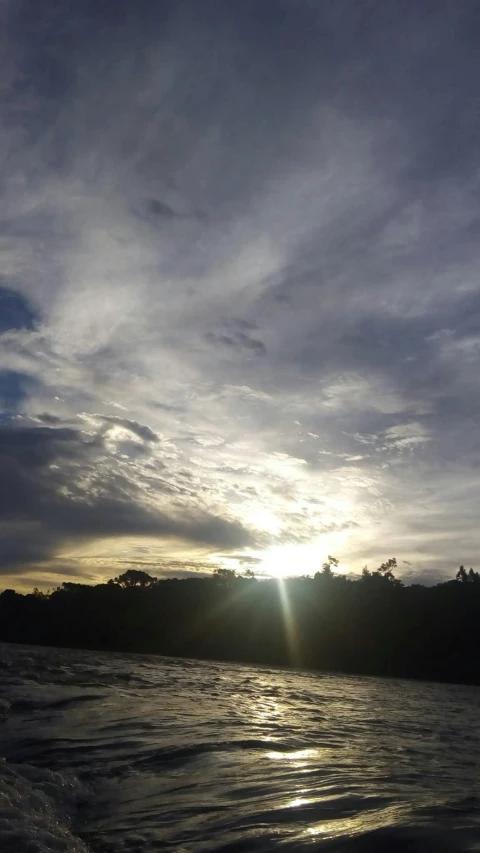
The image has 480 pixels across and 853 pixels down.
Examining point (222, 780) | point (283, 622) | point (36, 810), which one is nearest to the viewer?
point (36, 810)

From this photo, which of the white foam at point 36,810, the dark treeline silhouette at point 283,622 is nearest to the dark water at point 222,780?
the white foam at point 36,810

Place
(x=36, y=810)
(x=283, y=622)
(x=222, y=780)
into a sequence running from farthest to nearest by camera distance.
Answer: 1. (x=283, y=622)
2. (x=222, y=780)
3. (x=36, y=810)

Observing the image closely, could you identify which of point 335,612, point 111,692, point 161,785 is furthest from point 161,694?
point 335,612

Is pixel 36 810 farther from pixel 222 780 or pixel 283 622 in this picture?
pixel 283 622

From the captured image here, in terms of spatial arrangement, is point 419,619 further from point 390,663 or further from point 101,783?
point 101,783

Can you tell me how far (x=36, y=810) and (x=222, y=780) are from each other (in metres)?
3.74

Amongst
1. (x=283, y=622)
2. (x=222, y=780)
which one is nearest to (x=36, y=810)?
(x=222, y=780)

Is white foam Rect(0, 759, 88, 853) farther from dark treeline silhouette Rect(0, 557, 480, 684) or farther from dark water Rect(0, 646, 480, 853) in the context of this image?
dark treeline silhouette Rect(0, 557, 480, 684)

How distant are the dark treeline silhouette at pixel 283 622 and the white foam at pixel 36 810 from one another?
3831 inches

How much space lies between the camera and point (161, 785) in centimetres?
1173

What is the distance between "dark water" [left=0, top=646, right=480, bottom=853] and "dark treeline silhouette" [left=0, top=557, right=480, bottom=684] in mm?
87143

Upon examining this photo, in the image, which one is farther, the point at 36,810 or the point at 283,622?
the point at 283,622

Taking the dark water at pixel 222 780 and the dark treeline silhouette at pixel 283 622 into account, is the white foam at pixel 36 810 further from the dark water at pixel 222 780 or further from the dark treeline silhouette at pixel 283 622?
the dark treeline silhouette at pixel 283 622

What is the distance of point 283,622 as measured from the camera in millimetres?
118000
